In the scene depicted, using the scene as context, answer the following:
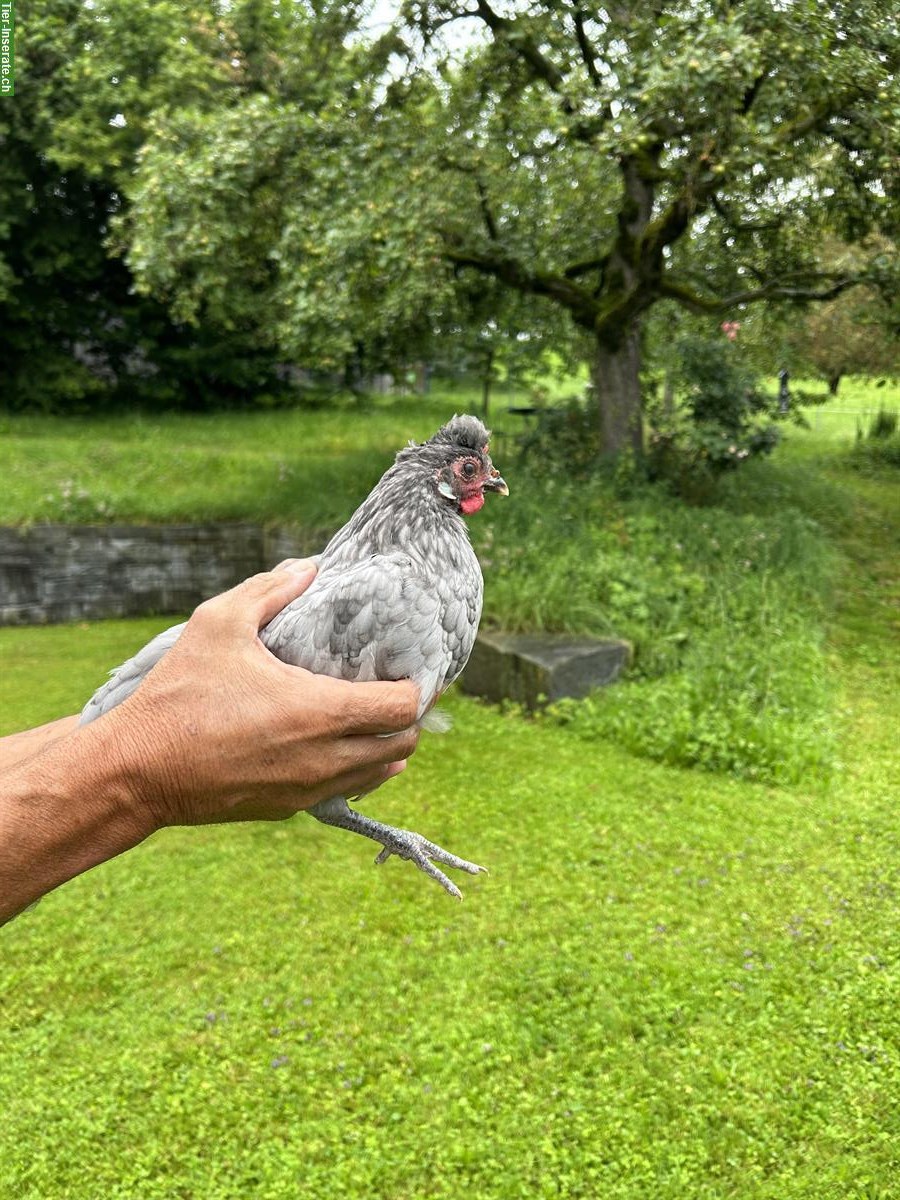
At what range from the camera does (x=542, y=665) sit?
6.80 m

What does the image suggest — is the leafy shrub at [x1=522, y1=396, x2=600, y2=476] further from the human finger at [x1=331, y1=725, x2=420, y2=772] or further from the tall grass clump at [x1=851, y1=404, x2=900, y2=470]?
the human finger at [x1=331, y1=725, x2=420, y2=772]

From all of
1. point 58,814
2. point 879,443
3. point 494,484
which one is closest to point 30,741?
point 58,814

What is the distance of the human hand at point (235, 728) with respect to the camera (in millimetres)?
1831

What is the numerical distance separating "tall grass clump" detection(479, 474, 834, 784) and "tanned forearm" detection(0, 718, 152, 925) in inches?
194

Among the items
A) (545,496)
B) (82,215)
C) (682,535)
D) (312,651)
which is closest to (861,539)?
(682,535)

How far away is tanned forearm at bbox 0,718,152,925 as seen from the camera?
5.83ft

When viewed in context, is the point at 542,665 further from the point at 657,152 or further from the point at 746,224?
the point at 746,224

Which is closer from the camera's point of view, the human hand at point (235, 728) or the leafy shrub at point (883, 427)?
the human hand at point (235, 728)

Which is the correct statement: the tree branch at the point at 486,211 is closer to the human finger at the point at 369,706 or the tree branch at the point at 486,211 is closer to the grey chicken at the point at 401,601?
the grey chicken at the point at 401,601

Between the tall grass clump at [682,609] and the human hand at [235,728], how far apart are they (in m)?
4.66

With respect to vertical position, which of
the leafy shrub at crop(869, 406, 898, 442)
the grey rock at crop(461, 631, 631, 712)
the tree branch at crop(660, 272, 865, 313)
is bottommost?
the grey rock at crop(461, 631, 631, 712)

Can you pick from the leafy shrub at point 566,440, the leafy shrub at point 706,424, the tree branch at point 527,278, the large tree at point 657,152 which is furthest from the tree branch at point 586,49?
the leafy shrub at point 566,440

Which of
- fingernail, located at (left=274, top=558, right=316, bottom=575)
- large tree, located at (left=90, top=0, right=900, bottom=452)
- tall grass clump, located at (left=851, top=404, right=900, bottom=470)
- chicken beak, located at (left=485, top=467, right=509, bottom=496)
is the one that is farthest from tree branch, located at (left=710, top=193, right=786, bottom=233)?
fingernail, located at (left=274, top=558, right=316, bottom=575)

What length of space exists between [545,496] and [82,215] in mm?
10941
